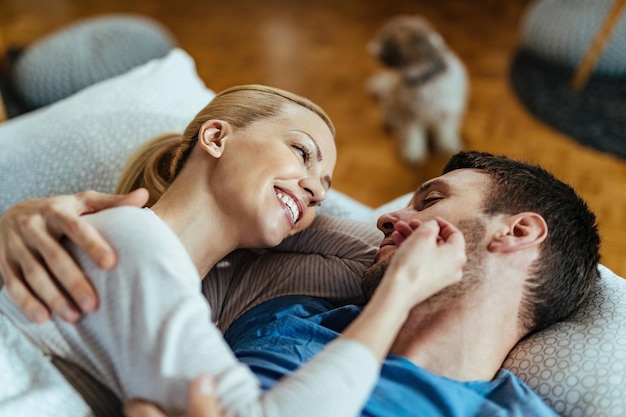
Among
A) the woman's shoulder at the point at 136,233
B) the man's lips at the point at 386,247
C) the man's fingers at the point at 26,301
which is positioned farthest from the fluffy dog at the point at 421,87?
the man's fingers at the point at 26,301

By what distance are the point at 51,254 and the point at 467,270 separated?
1.96ft

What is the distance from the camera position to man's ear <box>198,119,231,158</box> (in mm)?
1105

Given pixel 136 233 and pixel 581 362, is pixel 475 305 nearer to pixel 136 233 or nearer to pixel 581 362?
pixel 581 362

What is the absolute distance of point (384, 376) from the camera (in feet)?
3.06

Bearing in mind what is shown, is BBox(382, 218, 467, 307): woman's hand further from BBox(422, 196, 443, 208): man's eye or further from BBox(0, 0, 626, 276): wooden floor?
BBox(0, 0, 626, 276): wooden floor

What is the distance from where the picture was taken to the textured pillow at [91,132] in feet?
4.49

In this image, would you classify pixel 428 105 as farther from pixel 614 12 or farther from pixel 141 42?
pixel 141 42

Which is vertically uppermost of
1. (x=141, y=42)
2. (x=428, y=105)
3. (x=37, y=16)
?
(x=141, y=42)

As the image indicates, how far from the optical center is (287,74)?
10.3 feet

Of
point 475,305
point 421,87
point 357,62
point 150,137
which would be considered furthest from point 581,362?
point 357,62

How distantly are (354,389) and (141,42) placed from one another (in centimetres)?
163

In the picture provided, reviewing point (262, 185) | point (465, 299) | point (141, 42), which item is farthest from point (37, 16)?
point (465, 299)

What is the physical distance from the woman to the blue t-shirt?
134mm

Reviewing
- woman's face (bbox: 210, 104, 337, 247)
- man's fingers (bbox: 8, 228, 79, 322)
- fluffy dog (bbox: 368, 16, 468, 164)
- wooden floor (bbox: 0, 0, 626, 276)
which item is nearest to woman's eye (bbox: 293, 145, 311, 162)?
woman's face (bbox: 210, 104, 337, 247)
